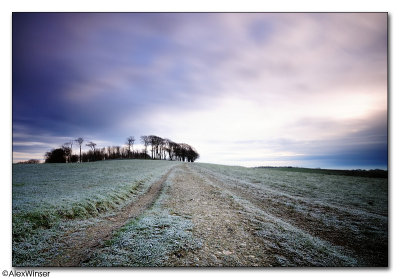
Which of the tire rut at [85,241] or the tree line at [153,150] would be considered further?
the tree line at [153,150]

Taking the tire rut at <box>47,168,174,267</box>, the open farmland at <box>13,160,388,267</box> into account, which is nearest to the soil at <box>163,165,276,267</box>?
the open farmland at <box>13,160,388,267</box>

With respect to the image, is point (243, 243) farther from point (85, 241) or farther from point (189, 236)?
point (85, 241)

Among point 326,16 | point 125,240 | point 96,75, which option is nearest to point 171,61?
point 96,75

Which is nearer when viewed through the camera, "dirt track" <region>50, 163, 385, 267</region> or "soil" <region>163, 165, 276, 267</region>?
"soil" <region>163, 165, 276, 267</region>

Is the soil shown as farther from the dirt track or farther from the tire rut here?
the tire rut

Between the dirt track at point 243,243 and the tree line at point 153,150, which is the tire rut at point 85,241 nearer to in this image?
the dirt track at point 243,243

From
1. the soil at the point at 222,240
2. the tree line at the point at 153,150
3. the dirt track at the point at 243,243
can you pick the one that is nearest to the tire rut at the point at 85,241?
the dirt track at the point at 243,243

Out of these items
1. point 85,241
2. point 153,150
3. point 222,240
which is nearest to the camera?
point 222,240

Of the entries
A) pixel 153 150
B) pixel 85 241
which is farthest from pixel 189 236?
pixel 153 150

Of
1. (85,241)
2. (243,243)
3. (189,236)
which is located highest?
(189,236)

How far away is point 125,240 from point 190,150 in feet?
340

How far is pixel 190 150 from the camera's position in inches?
4294

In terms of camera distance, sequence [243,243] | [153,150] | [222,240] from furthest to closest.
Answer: [153,150], [222,240], [243,243]

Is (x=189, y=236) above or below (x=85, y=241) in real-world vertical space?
above
